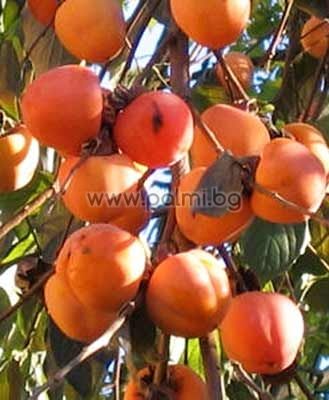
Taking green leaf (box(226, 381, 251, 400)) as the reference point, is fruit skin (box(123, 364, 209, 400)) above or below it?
above

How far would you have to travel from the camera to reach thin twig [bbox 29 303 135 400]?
67 cm

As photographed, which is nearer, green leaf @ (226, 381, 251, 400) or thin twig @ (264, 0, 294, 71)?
thin twig @ (264, 0, 294, 71)

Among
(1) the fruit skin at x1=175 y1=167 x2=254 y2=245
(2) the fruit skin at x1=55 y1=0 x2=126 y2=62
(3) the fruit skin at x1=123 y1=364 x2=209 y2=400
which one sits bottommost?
(3) the fruit skin at x1=123 y1=364 x2=209 y2=400

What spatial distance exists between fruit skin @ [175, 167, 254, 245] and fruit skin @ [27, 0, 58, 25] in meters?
0.30

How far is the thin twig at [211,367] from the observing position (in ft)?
2.53

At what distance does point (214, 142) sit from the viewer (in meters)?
0.81

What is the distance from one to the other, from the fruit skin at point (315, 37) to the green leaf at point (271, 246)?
248 millimetres

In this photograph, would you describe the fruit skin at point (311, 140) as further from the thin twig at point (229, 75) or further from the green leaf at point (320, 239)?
the green leaf at point (320, 239)

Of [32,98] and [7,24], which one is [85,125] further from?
[7,24]

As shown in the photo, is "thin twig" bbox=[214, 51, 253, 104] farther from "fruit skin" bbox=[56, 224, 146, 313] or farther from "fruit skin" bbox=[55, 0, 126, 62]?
"fruit skin" bbox=[56, 224, 146, 313]

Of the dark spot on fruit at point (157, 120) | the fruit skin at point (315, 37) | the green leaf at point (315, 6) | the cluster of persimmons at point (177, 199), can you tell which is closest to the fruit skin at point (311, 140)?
the cluster of persimmons at point (177, 199)

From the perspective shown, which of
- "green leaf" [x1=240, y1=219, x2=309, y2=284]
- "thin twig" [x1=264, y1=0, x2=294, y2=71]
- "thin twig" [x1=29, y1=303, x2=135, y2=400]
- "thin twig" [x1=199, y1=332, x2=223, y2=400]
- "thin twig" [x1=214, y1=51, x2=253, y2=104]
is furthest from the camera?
"thin twig" [x1=264, y1=0, x2=294, y2=71]

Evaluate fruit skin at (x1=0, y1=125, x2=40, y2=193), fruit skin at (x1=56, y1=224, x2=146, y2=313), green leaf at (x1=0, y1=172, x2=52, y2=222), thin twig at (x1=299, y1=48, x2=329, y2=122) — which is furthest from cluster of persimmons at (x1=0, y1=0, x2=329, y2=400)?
green leaf at (x1=0, y1=172, x2=52, y2=222)

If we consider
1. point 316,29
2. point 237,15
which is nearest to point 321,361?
point 316,29
